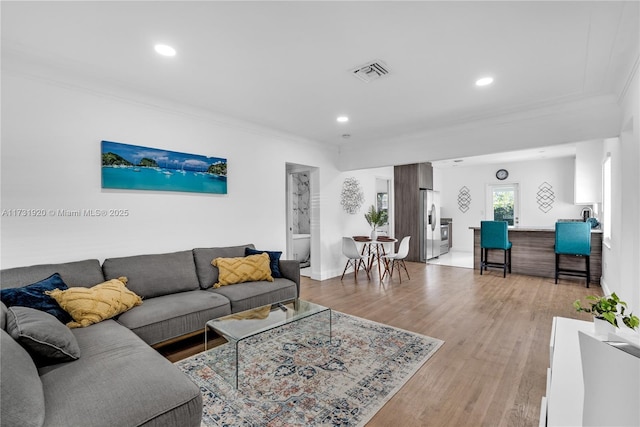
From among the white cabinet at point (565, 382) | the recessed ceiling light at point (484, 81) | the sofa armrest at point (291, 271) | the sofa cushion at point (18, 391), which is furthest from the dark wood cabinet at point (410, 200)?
the sofa cushion at point (18, 391)

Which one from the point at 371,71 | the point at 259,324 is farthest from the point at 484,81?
the point at 259,324

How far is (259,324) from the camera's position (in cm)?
246

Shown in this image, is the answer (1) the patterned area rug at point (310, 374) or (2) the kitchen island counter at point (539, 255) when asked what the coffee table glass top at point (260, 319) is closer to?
(1) the patterned area rug at point (310, 374)

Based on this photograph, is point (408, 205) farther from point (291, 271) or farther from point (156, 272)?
point (156, 272)

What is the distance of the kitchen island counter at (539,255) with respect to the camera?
498cm

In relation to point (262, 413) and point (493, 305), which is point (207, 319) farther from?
point (493, 305)

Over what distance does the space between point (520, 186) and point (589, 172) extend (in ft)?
8.26

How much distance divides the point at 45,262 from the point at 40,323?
1.25m

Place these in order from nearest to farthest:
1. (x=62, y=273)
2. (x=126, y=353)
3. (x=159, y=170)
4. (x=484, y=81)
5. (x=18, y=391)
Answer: (x=18, y=391)
(x=126, y=353)
(x=62, y=273)
(x=484, y=81)
(x=159, y=170)

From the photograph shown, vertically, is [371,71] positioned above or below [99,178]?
above

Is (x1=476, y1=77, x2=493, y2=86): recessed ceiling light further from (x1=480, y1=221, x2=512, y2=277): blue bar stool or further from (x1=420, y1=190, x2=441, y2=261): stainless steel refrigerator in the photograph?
(x1=420, y1=190, x2=441, y2=261): stainless steel refrigerator

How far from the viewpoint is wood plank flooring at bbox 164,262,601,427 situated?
1.88 m

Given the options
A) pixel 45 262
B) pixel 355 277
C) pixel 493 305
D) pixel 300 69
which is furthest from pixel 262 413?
pixel 355 277

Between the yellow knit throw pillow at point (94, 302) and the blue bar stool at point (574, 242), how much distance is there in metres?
6.10
